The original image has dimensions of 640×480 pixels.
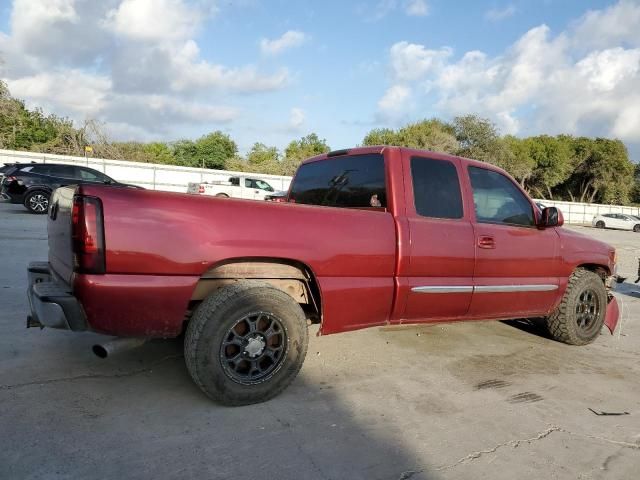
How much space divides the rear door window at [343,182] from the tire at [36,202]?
12140 millimetres

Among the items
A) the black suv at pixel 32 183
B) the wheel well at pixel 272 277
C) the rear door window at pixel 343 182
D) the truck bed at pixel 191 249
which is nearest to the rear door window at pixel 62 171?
the black suv at pixel 32 183

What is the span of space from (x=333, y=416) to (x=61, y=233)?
217cm

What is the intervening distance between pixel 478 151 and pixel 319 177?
156ft

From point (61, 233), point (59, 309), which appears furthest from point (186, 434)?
point (61, 233)

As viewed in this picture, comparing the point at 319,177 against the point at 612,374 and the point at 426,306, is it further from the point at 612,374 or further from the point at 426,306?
the point at 612,374

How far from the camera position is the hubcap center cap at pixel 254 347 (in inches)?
125

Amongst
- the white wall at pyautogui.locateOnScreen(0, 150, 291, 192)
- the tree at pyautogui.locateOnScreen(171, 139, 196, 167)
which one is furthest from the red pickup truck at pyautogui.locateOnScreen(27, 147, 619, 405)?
the tree at pyautogui.locateOnScreen(171, 139, 196, 167)

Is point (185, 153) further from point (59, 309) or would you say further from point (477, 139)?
point (59, 309)

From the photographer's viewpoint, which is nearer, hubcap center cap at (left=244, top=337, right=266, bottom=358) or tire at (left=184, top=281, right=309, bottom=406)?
tire at (left=184, top=281, right=309, bottom=406)

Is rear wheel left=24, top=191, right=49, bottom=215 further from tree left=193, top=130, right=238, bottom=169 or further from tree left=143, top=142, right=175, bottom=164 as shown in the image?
tree left=143, top=142, right=175, bottom=164

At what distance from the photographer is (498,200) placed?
4559 millimetres

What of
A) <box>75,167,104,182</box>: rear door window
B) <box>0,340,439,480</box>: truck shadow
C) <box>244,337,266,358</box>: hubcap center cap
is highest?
<box>75,167,104,182</box>: rear door window

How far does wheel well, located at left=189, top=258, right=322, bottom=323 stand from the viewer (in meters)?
3.12

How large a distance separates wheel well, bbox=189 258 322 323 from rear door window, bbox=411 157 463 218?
1.12m
